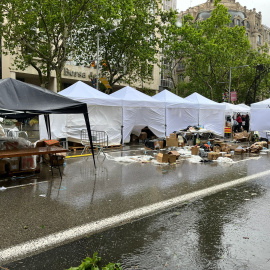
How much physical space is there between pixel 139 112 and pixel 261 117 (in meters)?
8.67

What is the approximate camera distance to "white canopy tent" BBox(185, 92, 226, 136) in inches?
826

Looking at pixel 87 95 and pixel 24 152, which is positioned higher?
pixel 87 95

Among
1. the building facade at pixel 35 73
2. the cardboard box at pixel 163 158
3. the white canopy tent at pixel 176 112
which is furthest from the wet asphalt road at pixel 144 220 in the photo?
the building facade at pixel 35 73

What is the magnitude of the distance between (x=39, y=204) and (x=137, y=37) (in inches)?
843

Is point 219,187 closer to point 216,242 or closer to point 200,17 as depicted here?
point 216,242

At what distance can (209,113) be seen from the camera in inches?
855

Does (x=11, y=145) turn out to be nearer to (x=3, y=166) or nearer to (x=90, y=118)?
(x=3, y=166)

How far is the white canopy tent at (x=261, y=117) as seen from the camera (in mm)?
19672

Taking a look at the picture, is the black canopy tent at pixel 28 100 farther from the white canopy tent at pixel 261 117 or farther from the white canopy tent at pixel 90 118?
the white canopy tent at pixel 261 117

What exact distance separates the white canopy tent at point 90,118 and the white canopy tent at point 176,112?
3.83 m

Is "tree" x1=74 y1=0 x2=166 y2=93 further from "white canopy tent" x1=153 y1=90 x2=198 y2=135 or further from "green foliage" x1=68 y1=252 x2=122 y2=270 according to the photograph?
"green foliage" x1=68 y1=252 x2=122 y2=270

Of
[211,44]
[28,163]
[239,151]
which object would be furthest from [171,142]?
[211,44]

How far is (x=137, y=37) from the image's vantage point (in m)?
24.7

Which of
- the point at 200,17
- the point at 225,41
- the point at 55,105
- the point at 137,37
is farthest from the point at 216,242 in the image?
the point at 200,17
